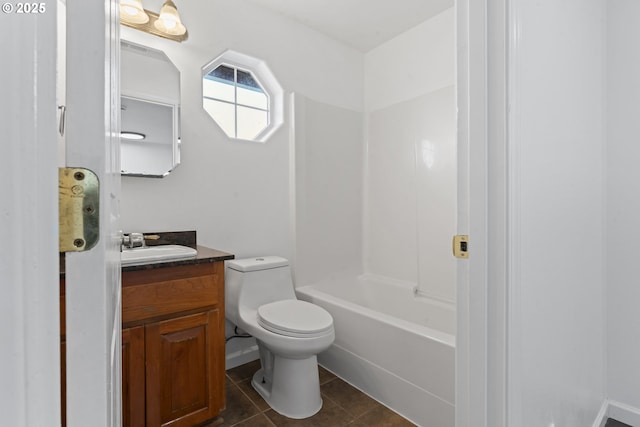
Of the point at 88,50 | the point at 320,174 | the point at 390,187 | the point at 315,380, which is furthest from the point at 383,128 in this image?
the point at 88,50

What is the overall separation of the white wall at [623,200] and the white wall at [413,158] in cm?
85

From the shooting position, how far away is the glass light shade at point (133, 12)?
5.65 feet

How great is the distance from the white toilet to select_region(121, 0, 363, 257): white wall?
0.99 ft

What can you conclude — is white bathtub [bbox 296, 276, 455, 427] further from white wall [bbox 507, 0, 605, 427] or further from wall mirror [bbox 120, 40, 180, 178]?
wall mirror [bbox 120, 40, 180, 178]

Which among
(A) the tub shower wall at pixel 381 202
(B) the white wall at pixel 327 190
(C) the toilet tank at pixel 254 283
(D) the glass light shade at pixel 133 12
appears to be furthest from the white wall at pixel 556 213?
(D) the glass light shade at pixel 133 12

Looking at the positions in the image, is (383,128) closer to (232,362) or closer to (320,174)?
(320,174)

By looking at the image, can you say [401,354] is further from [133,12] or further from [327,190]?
[133,12]

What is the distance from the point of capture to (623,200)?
5.54ft

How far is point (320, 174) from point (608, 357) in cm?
211

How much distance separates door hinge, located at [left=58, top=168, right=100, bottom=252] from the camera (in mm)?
325

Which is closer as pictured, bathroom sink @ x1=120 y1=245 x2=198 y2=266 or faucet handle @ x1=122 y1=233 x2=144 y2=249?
bathroom sink @ x1=120 y1=245 x2=198 y2=266

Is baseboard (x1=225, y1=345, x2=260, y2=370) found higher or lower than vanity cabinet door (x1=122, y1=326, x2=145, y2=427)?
lower

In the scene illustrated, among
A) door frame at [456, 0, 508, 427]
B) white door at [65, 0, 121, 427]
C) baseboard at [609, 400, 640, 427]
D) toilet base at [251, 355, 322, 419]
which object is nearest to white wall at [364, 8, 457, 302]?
baseboard at [609, 400, 640, 427]

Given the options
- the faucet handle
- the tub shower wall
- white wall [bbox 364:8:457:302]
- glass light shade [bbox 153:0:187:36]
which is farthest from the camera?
white wall [bbox 364:8:457:302]
